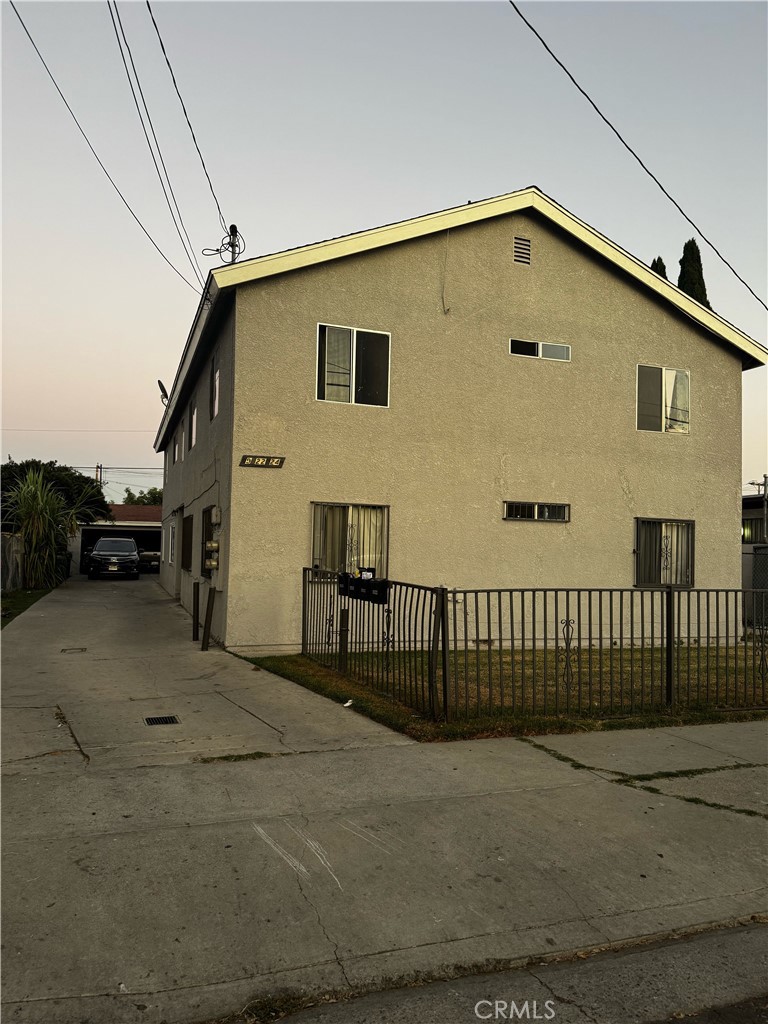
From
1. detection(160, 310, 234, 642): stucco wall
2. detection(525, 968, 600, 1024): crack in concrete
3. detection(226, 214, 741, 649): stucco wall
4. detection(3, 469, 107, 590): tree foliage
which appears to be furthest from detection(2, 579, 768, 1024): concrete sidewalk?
detection(3, 469, 107, 590): tree foliage

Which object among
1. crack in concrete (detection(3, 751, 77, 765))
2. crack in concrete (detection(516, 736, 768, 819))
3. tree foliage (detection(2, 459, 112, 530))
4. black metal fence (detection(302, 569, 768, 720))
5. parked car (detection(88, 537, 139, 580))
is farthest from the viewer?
tree foliage (detection(2, 459, 112, 530))

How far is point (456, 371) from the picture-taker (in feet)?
42.4

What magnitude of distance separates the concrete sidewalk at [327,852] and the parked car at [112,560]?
80.6 feet

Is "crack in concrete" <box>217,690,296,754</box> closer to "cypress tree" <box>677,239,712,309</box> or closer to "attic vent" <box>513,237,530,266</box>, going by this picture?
"attic vent" <box>513,237,530,266</box>

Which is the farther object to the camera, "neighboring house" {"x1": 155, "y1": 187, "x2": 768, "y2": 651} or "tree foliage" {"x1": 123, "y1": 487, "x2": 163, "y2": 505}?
"tree foliage" {"x1": 123, "y1": 487, "x2": 163, "y2": 505}

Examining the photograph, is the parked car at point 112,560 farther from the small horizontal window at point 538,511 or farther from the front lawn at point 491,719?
the front lawn at point 491,719

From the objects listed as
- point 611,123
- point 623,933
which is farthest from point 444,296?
point 623,933

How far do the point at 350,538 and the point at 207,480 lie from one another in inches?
148

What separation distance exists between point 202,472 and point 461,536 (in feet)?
18.6

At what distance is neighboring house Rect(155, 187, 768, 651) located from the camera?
11.7 metres

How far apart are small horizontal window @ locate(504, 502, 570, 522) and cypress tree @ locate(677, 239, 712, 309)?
51.6ft

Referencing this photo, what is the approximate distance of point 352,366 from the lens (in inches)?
484

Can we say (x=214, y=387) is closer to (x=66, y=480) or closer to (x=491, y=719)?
(x=491, y=719)

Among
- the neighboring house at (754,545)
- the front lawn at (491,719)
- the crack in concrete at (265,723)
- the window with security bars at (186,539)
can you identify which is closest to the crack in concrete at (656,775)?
the front lawn at (491,719)
